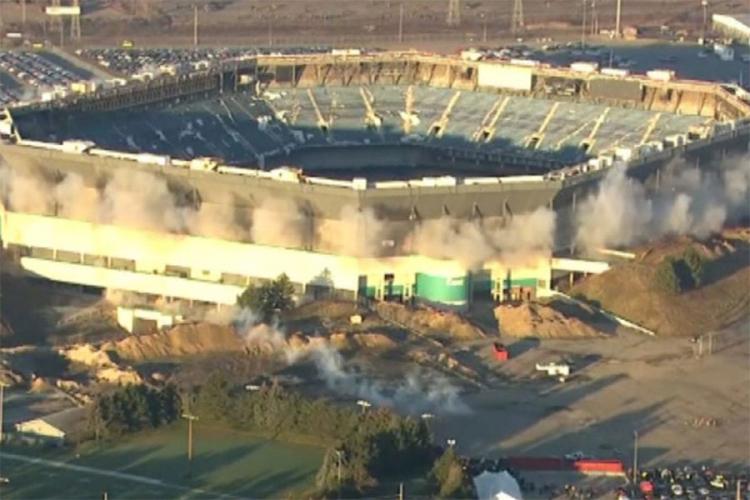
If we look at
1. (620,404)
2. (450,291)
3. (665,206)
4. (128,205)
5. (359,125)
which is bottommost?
(620,404)

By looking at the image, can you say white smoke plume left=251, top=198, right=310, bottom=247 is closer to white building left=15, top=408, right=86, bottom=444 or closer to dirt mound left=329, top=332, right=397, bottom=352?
dirt mound left=329, top=332, right=397, bottom=352

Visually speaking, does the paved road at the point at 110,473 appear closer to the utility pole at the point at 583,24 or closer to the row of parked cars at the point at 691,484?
the row of parked cars at the point at 691,484

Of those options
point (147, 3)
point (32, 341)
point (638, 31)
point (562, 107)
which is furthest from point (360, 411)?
point (147, 3)

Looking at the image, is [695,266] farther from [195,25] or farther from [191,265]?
[195,25]

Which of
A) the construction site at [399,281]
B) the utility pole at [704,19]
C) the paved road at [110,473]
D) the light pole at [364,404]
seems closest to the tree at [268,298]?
the construction site at [399,281]

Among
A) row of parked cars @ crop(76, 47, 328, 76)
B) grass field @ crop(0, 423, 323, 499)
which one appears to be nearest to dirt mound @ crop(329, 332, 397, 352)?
grass field @ crop(0, 423, 323, 499)

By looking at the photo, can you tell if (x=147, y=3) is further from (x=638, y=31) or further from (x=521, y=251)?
(x=521, y=251)

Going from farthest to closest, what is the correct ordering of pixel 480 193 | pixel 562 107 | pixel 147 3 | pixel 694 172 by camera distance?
pixel 147 3 < pixel 562 107 < pixel 694 172 < pixel 480 193

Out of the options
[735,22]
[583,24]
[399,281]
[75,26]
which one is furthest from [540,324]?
[583,24]
